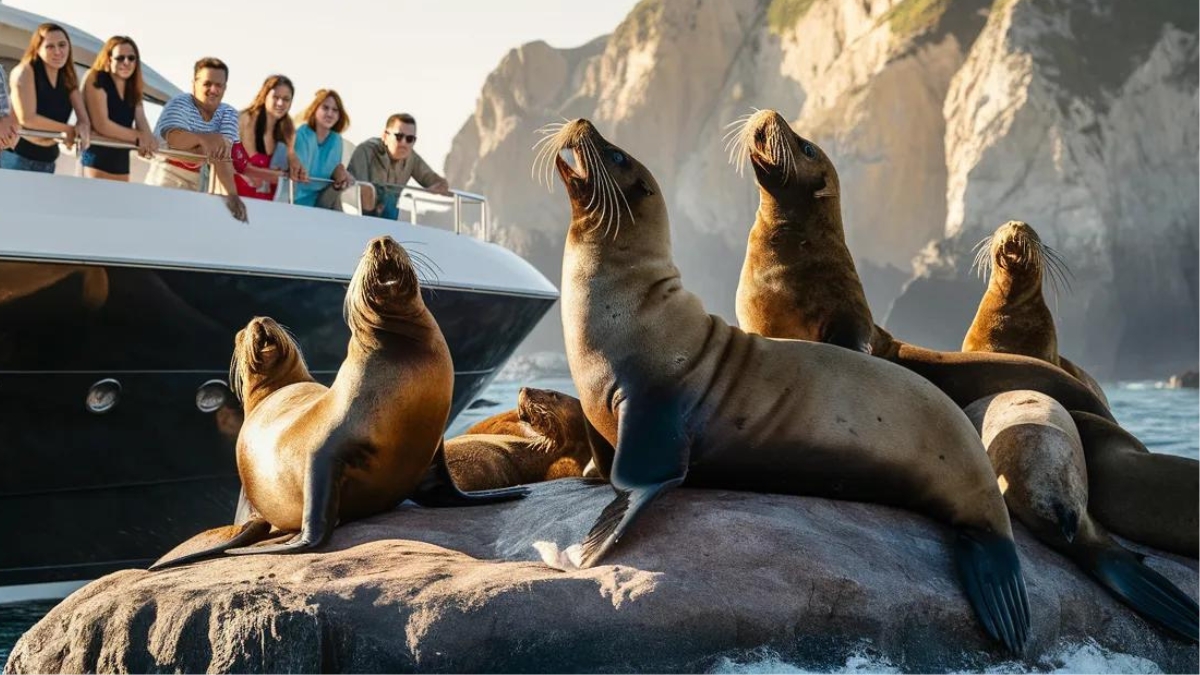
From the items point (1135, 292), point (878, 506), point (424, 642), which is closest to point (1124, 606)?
point (878, 506)

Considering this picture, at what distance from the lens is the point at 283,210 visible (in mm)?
7859

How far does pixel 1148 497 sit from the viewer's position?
458 centimetres

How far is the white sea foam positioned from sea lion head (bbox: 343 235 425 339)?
1668 mm

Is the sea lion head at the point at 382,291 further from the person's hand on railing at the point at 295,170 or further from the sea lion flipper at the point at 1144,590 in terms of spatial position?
the person's hand on railing at the point at 295,170

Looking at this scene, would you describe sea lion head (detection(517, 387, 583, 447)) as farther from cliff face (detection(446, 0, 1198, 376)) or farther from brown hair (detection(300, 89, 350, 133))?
cliff face (detection(446, 0, 1198, 376))

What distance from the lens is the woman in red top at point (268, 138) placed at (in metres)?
7.09

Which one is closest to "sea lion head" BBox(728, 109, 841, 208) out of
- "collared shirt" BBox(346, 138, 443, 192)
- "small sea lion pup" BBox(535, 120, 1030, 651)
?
"small sea lion pup" BBox(535, 120, 1030, 651)

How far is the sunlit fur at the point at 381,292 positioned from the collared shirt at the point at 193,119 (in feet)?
9.87

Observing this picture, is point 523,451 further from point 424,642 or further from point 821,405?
point 424,642

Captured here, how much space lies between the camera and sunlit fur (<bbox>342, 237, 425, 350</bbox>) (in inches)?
173

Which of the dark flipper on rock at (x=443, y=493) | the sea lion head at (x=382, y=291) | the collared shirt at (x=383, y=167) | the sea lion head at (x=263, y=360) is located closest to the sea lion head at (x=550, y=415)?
the sea lion head at (x=263, y=360)

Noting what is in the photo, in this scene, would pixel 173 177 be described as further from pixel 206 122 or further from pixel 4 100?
pixel 4 100

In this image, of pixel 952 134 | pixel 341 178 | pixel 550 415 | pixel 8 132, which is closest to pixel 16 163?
pixel 8 132

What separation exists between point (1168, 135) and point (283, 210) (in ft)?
129
